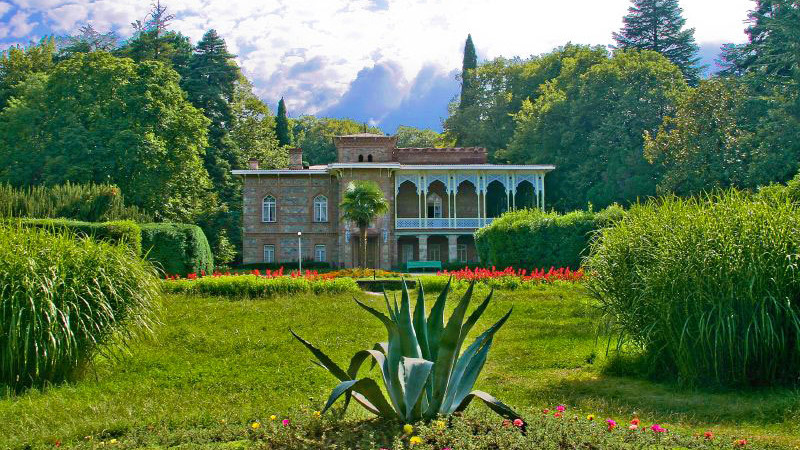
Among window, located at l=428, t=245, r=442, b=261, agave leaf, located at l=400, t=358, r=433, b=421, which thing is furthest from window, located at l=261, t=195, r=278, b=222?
agave leaf, located at l=400, t=358, r=433, b=421

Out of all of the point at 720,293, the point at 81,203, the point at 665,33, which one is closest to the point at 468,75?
the point at 665,33

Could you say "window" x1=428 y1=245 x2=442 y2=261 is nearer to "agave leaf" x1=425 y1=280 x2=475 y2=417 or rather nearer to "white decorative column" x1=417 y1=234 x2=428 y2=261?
"white decorative column" x1=417 y1=234 x2=428 y2=261

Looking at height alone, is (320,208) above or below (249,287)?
above

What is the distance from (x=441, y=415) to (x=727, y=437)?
2.32 m

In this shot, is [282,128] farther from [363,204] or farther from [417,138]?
[363,204]

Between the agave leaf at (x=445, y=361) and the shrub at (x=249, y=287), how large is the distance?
36.3ft

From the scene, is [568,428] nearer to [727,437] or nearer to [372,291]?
[727,437]

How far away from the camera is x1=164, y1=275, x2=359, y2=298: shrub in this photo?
649 inches

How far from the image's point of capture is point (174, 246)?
77.0 ft

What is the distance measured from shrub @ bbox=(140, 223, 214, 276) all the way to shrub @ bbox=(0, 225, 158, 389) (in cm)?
1398

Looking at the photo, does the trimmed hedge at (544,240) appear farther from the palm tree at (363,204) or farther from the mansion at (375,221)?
the mansion at (375,221)

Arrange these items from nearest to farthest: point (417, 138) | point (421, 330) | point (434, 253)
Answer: point (421, 330), point (434, 253), point (417, 138)

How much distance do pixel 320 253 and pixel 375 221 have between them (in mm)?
3401

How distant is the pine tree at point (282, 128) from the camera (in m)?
52.2
